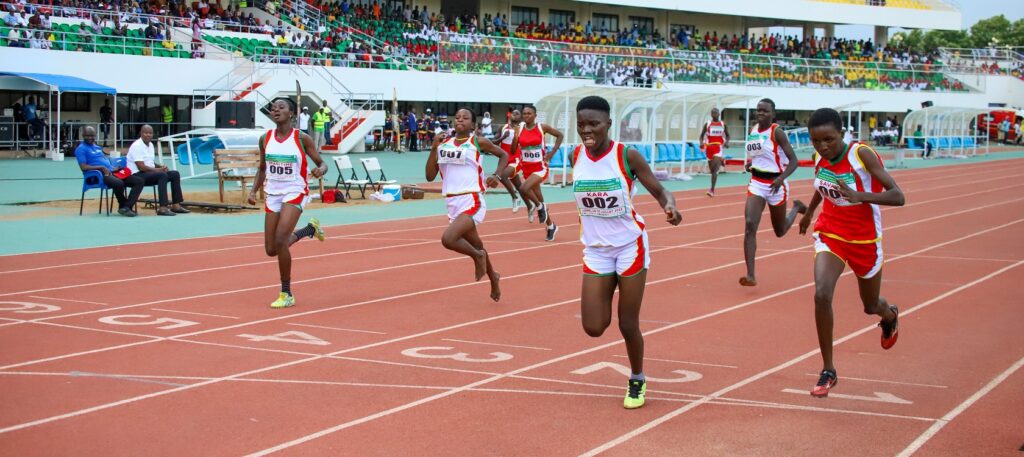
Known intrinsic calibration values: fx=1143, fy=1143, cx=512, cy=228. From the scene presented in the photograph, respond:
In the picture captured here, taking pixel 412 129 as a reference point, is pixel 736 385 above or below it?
below

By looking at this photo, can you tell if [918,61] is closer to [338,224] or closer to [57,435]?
[338,224]

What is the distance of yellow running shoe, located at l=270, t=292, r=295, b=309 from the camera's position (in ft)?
34.6

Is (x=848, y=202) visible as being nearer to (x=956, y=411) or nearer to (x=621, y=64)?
(x=956, y=411)

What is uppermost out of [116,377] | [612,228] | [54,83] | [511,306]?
[54,83]

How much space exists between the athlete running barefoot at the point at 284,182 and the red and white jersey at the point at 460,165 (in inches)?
51.1

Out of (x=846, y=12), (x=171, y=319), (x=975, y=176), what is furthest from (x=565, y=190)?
(x=846, y=12)

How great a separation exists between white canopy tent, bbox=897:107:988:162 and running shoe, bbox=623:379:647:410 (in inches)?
1701

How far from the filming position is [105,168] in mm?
18938

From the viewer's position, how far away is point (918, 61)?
69.1 meters

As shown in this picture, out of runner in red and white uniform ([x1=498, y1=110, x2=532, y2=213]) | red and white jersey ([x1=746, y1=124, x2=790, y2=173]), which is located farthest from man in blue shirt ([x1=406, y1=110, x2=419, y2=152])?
red and white jersey ([x1=746, y1=124, x2=790, y2=173])

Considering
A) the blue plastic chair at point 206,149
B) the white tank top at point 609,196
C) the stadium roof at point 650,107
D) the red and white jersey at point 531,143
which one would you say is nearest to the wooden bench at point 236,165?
the blue plastic chair at point 206,149

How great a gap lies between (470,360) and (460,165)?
3592 mm

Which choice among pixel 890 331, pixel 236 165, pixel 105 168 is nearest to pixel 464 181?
pixel 890 331

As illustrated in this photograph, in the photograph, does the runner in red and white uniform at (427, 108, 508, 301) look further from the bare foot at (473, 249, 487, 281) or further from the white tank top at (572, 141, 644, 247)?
the white tank top at (572, 141, 644, 247)
